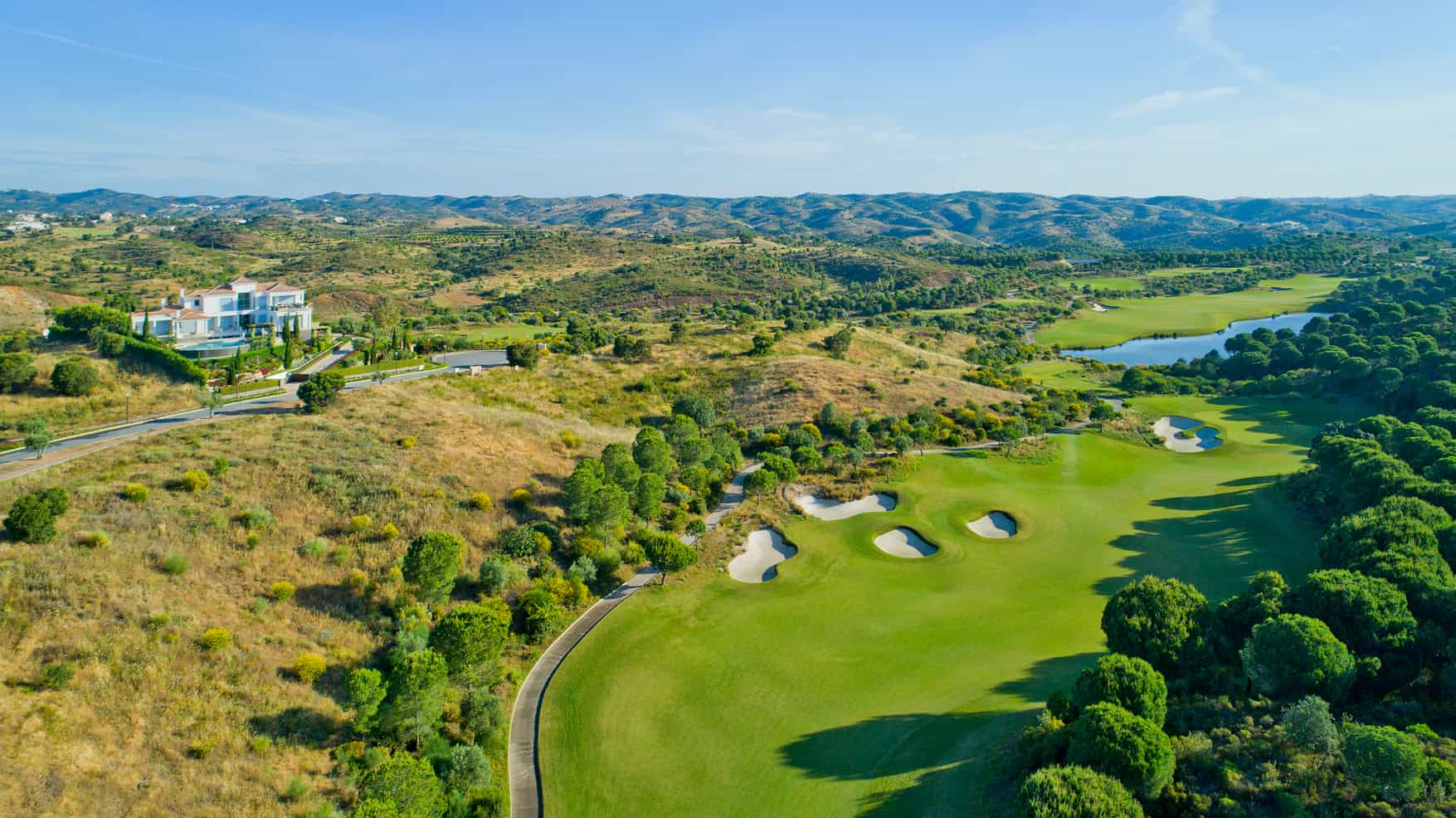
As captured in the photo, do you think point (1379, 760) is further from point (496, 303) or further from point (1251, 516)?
point (496, 303)

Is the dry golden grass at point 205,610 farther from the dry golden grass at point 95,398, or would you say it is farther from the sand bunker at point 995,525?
the sand bunker at point 995,525

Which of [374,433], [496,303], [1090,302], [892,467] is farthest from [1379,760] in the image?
[1090,302]

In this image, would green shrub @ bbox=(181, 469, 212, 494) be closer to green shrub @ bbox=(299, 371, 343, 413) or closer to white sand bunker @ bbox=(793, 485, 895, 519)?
green shrub @ bbox=(299, 371, 343, 413)

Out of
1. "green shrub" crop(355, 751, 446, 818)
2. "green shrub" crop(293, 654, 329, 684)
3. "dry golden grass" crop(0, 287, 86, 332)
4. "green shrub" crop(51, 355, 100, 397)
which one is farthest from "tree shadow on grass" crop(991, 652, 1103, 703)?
"dry golden grass" crop(0, 287, 86, 332)

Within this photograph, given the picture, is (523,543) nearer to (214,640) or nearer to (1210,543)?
(214,640)

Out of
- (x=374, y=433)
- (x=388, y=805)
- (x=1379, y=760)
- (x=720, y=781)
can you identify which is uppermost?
(x=374, y=433)

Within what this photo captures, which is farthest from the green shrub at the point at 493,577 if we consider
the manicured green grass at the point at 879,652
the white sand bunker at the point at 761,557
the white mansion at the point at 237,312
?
the white mansion at the point at 237,312

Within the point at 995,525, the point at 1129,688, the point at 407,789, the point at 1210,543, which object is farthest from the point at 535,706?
the point at 1210,543
